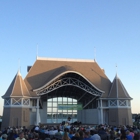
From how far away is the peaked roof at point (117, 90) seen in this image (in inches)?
1261

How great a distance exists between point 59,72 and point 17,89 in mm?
6375

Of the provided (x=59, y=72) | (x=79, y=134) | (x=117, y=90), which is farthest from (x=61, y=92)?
(x=79, y=134)

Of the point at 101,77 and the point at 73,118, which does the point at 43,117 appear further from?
the point at 101,77

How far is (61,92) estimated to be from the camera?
40.3 meters

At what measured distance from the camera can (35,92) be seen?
31.0m

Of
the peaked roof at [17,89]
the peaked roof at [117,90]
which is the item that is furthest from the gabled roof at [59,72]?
the peaked roof at [17,89]

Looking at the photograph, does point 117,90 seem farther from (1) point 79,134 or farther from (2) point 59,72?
(1) point 79,134

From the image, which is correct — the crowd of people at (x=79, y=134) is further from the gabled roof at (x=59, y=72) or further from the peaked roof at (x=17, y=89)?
the gabled roof at (x=59, y=72)

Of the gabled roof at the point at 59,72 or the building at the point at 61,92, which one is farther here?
the gabled roof at the point at 59,72

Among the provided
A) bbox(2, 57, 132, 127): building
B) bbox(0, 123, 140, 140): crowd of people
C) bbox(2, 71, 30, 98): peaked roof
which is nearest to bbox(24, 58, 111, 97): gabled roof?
bbox(2, 57, 132, 127): building

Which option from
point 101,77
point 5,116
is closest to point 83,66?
point 101,77

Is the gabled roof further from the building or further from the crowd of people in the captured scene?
the crowd of people

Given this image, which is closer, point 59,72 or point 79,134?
point 79,134

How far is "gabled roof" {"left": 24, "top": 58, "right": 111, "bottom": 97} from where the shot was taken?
32500 mm
